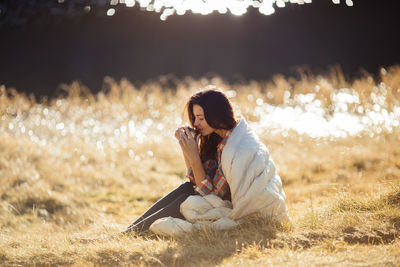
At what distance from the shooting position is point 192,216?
3.37m

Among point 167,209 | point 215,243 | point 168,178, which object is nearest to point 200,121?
point 167,209

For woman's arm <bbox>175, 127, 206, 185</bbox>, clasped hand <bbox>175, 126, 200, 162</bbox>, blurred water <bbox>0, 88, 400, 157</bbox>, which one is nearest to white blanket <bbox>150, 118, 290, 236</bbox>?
woman's arm <bbox>175, 127, 206, 185</bbox>

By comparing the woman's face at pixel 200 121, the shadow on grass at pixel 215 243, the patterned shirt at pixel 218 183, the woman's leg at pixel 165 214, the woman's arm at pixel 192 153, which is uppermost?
the woman's face at pixel 200 121

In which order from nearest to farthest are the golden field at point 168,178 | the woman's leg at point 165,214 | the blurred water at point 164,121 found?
the golden field at point 168,178 < the woman's leg at point 165,214 < the blurred water at point 164,121

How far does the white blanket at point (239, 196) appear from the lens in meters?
3.21

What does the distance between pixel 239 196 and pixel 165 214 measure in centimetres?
64

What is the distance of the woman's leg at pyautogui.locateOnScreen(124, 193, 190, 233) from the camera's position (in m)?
3.51

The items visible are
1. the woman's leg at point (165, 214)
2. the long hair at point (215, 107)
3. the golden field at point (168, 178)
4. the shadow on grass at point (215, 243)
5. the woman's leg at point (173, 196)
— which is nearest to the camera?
the shadow on grass at point (215, 243)

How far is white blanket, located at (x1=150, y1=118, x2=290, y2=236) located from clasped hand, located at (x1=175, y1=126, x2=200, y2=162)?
0.89 ft

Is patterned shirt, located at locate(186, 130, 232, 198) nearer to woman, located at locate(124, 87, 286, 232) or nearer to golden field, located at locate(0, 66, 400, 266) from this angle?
woman, located at locate(124, 87, 286, 232)

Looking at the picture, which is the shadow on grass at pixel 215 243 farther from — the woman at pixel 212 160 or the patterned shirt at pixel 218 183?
the patterned shirt at pixel 218 183

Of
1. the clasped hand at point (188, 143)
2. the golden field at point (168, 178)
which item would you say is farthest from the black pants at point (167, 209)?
the clasped hand at point (188, 143)

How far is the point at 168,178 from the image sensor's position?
19.9 ft

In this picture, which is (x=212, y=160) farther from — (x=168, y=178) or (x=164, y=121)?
(x=164, y=121)
